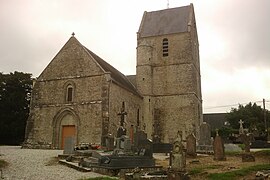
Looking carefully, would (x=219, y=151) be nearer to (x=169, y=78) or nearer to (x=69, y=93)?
(x=69, y=93)

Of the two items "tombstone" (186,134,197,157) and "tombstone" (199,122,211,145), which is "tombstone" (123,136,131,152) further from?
"tombstone" (199,122,211,145)

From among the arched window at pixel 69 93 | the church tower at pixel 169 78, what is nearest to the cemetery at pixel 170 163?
the arched window at pixel 69 93

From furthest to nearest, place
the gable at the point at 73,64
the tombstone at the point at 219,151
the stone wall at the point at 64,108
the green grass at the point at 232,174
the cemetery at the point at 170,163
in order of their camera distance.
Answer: the gable at the point at 73,64 < the stone wall at the point at 64,108 < the tombstone at the point at 219,151 < the green grass at the point at 232,174 < the cemetery at the point at 170,163

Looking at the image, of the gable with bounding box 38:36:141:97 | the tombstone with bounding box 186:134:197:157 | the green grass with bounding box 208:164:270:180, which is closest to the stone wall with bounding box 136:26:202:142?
the gable with bounding box 38:36:141:97

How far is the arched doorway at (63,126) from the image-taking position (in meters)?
22.2

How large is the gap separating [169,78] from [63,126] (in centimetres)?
1172

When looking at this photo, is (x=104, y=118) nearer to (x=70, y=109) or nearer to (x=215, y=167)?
(x=70, y=109)

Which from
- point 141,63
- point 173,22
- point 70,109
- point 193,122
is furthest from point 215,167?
point 173,22

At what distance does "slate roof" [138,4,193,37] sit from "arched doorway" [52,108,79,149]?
44.1 ft

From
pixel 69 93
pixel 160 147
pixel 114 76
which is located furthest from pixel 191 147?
pixel 69 93

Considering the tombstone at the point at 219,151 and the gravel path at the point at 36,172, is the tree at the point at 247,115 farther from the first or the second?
the gravel path at the point at 36,172

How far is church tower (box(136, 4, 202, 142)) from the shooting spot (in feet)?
90.5

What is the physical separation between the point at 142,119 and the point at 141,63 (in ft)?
19.1

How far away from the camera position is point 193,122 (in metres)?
26.9
